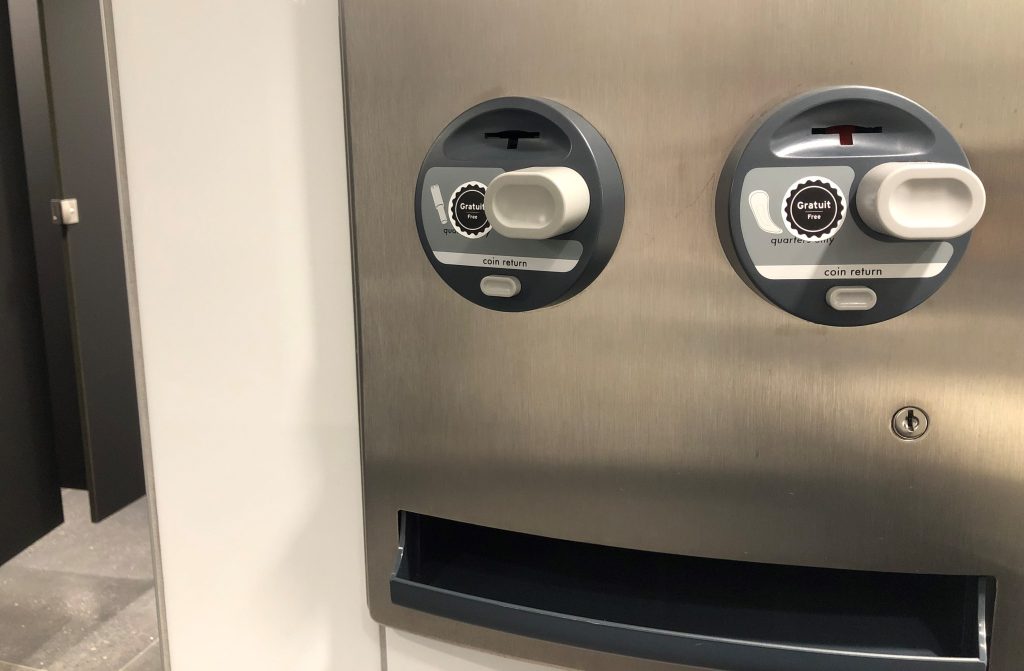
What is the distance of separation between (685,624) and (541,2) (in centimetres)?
34

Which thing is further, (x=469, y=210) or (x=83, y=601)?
(x=83, y=601)

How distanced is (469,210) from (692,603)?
0.84ft

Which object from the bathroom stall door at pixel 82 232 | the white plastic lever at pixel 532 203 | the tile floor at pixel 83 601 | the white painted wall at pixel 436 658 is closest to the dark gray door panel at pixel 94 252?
the bathroom stall door at pixel 82 232

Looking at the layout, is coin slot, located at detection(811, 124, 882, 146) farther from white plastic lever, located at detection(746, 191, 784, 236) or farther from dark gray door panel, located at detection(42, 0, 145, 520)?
dark gray door panel, located at detection(42, 0, 145, 520)

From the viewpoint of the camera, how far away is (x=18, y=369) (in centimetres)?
201

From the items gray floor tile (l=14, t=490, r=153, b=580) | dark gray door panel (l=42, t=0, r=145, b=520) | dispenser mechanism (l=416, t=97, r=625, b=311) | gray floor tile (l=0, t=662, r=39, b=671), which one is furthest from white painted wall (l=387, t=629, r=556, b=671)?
dark gray door panel (l=42, t=0, r=145, b=520)

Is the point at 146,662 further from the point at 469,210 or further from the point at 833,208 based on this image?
the point at 833,208

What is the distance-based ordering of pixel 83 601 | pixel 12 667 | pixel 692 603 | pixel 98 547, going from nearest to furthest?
1. pixel 692 603
2. pixel 12 667
3. pixel 83 601
4. pixel 98 547

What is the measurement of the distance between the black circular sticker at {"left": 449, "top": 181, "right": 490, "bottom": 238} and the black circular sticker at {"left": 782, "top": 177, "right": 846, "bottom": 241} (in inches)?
6.0

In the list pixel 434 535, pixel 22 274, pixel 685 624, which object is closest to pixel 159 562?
pixel 434 535

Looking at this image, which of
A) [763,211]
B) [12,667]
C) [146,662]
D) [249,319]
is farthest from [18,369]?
[763,211]

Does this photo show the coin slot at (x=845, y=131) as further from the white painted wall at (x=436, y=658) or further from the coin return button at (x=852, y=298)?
the white painted wall at (x=436, y=658)

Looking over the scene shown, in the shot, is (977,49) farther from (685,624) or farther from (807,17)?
(685,624)

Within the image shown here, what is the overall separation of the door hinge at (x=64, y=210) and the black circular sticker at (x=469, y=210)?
1.94m
